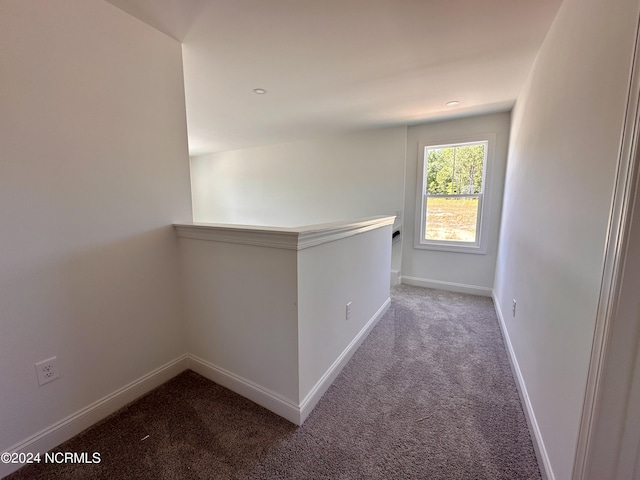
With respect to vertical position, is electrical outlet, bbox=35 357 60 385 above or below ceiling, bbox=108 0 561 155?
below

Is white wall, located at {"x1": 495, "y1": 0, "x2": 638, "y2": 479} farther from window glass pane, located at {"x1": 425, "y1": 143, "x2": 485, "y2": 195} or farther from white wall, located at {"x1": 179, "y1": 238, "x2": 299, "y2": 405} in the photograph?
window glass pane, located at {"x1": 425, "y1": 143, "x2": 485, "y2": 195}

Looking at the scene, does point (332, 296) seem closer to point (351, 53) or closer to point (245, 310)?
point (245, 310)

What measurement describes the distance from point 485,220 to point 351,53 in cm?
263

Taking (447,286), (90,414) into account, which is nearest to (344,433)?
(90,414)

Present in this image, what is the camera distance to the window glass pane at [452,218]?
345cm

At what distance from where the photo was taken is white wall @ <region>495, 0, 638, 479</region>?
844 millimetres

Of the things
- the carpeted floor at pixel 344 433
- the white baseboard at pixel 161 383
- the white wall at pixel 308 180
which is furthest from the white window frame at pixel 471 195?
the white baseboard at pixel 161 383

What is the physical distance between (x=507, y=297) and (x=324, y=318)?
1.84 meters

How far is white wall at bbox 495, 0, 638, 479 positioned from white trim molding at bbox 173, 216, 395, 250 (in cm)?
107

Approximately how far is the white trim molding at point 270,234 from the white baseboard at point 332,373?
0.86m

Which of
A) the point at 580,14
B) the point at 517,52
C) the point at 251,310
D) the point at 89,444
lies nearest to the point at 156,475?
the point at 89,444

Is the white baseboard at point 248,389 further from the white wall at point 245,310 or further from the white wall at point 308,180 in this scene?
the white wall at point 308,180

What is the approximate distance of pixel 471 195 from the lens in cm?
341

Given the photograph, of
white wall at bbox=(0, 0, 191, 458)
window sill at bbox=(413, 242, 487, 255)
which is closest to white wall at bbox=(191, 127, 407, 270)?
window sill at bbox=(413, 242, 487, 255)
